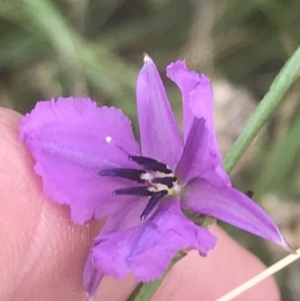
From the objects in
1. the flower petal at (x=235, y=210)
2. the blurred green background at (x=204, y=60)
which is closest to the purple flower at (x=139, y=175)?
the flower petal at (x=235, y=210)

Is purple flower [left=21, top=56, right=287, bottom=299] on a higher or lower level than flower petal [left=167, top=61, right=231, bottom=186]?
lower

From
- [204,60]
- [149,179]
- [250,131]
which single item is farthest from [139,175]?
[204,60]

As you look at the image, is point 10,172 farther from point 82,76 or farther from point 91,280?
point 82,76

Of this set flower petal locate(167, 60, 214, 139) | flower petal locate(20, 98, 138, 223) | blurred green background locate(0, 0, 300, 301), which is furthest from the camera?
blurred green background locate(0, 0, 300, 301)

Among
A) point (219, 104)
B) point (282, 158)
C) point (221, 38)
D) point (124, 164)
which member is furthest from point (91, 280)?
point (221, 38)

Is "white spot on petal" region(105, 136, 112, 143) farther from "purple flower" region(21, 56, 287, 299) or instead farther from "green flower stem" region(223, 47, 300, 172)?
"green flower stem" region(223, 47, 300, 172)

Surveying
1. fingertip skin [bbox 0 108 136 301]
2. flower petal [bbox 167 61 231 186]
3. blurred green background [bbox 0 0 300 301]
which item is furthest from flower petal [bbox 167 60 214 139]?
blurred green background [bbox 0 0 300 301]

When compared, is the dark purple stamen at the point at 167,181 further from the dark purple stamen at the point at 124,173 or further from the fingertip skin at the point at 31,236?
the fingertip skin at the point at 31,236
